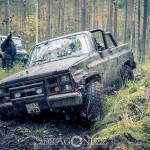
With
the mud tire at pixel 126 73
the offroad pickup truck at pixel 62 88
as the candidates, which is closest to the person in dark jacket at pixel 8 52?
the mud tire at pixel 126 73

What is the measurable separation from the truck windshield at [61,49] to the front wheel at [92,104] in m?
1.16

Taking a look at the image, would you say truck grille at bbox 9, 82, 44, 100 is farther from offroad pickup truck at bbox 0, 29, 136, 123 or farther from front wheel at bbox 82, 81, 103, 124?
front wheel at bbox 82, 81, 103, 124

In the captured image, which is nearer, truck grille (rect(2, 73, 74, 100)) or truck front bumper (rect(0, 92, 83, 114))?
truck front bumper (rect(0, 92, 83, 114))

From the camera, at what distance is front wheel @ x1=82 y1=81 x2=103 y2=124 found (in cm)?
549

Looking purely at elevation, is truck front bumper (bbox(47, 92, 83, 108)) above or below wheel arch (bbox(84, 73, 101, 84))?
below

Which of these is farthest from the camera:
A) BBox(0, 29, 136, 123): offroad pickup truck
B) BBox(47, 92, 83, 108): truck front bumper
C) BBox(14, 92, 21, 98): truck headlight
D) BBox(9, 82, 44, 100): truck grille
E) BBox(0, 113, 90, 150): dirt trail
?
BBox(14, 92, 21, 98): truck headlight

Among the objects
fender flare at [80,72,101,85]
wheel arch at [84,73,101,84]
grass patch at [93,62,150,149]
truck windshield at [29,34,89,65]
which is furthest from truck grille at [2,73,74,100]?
truck windshield at [29,34,89,65]

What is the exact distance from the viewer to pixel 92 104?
5.52 m

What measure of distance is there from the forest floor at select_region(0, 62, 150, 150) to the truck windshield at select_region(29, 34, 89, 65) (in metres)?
1.16

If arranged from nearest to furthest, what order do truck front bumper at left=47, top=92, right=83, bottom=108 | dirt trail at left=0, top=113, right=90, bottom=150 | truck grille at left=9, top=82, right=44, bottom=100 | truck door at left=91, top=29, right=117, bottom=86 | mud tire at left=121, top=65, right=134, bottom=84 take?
dirt trail at left=0, top=113, right=90, bottom=150 → truck front bumper at left=47, top=92, right=83, bottom=108 → truck grille at left=9, top=82, right=44, bottom=100 → truck door at left=91, top=29, right=117, bottom=86 → mud tire at left=121, top=65, right=134, bottom=84

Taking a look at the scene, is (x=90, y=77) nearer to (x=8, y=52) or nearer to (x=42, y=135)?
(x=42, y=135)

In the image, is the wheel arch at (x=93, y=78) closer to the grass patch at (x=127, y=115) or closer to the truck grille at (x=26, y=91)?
the grass patch at (x=127, y=115)

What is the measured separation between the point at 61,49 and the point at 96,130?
2.18m

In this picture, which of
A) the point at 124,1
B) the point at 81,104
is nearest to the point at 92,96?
the point at 81,104
